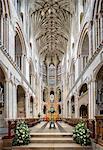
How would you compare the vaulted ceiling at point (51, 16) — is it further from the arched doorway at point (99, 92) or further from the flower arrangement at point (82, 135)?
the flower arrangement at point (82, 135)

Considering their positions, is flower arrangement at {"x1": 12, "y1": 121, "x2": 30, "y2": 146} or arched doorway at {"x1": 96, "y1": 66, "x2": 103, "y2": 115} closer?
flower arrangement at {"x1": 12, "y1": 121, "x2": 30, "y2": 146}

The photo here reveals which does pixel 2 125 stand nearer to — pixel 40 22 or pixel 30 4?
pixel 30 4

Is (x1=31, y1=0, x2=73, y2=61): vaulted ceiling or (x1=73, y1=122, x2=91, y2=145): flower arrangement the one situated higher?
(x1=31, y1=0, x2=73, y2=61): vaulted ceiling

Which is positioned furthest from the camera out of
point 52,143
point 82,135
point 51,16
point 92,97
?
point 51,16

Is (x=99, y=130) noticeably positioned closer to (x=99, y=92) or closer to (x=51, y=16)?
(x=99, y=92)

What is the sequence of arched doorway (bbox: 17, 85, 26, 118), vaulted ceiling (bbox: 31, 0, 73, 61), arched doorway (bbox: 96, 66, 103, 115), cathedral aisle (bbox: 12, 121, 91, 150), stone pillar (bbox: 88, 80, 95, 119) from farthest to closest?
1. vaulted ceiling (bbox: 31, 0, 73, 61)
2. arched doorway (bbox: 17, 85, 26, 118)
3. stone pillar (bbox: 88, 80, 95, 119)
4. arched doorway (bbox: 96, 66, 103, 115)
5. cathedral aisle (bbox: 12, 121, 91, 150)

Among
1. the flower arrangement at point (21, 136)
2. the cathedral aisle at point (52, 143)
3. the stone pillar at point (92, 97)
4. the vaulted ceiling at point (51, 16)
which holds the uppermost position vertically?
the vaulted ceiling at point (51, 16)

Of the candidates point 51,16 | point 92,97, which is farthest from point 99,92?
point 51,16

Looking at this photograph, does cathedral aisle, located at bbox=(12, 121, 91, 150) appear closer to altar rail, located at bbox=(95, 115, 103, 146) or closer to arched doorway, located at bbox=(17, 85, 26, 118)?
altar rail, located at bbox=(95, 115, 103, 146)

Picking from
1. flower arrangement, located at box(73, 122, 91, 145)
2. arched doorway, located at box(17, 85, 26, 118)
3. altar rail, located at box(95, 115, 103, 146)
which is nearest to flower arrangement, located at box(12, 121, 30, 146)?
flower arrangement, located at box(73, 122, 91, 145)

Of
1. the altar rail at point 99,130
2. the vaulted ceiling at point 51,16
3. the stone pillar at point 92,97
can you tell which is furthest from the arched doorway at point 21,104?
the altar rail at point 99,130

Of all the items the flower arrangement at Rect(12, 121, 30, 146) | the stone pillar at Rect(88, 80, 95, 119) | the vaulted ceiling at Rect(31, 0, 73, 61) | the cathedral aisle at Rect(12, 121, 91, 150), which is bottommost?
the cathedral aisle at Rect(12, 121, 91, 150)

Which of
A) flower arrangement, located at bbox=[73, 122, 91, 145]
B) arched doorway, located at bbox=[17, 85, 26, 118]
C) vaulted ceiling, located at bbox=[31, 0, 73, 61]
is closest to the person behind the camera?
flower arrangement, located at bbox=[73, 122, 91, 145]

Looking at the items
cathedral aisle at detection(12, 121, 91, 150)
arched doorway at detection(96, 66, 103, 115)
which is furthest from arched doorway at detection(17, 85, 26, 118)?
cathedral aisle at detection(12, 121, 91, 150)
